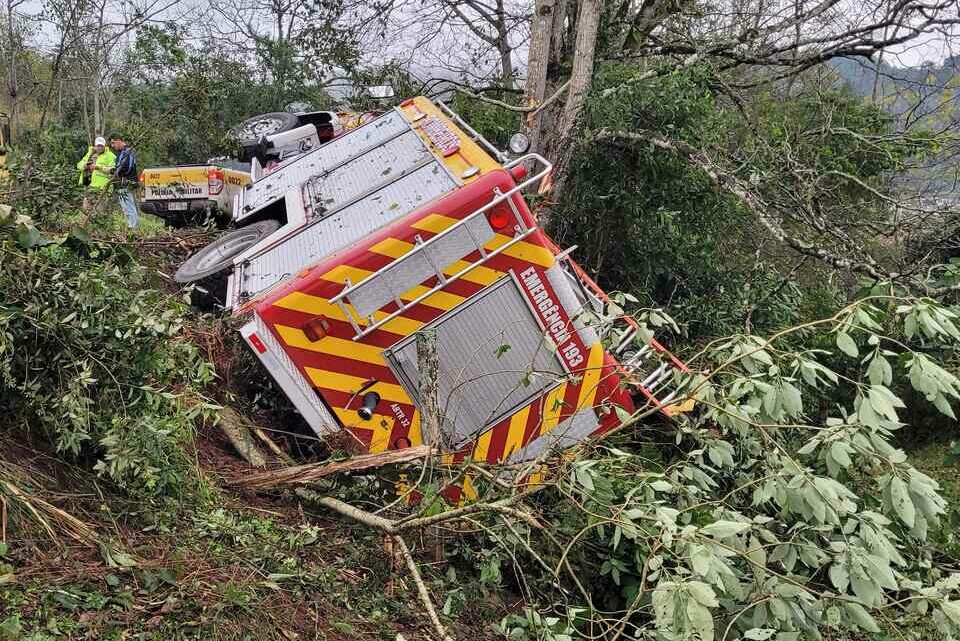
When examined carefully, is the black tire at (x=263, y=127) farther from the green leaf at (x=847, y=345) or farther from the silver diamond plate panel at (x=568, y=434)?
the green leaf at (x=847, y=345)

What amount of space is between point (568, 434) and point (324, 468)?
56.8 inches

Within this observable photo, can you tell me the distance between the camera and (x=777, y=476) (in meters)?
2.99

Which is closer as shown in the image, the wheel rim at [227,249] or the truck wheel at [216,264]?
the truck wheel at [216,264]

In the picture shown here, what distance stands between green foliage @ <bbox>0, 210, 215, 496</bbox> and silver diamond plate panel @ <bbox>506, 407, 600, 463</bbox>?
1874 mm

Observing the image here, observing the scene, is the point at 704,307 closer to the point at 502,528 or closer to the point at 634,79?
the point at 634,79

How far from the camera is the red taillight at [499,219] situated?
4.46 meters

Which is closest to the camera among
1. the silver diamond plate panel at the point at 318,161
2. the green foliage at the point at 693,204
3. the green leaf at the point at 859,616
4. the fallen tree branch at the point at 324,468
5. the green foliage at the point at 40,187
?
the green leaf at the point at 859,616

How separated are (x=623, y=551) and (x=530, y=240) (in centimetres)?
180

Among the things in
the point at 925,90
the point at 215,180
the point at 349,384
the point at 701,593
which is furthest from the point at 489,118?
the point at 701,593

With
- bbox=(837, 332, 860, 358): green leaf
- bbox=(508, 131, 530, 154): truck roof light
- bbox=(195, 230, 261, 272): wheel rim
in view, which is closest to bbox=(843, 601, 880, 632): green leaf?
bbox=(837, 332, 860, 358): green leaf

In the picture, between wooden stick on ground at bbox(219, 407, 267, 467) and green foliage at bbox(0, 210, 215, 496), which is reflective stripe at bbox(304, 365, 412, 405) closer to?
wooden stick on ground at bbox(219, 407, 267, 467)

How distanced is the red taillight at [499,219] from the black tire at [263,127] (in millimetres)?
3973

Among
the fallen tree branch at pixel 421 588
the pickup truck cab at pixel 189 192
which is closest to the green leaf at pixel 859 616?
the fallen tree branch at pixel 421 588

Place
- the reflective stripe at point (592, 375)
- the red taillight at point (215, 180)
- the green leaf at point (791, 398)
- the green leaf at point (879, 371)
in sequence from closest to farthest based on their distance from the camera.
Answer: the green leaf at point (879, 371) → the green leaf at point (791, 398) → the reflective stripe at point (592, 375) → the red taillight at point (215, 180)
